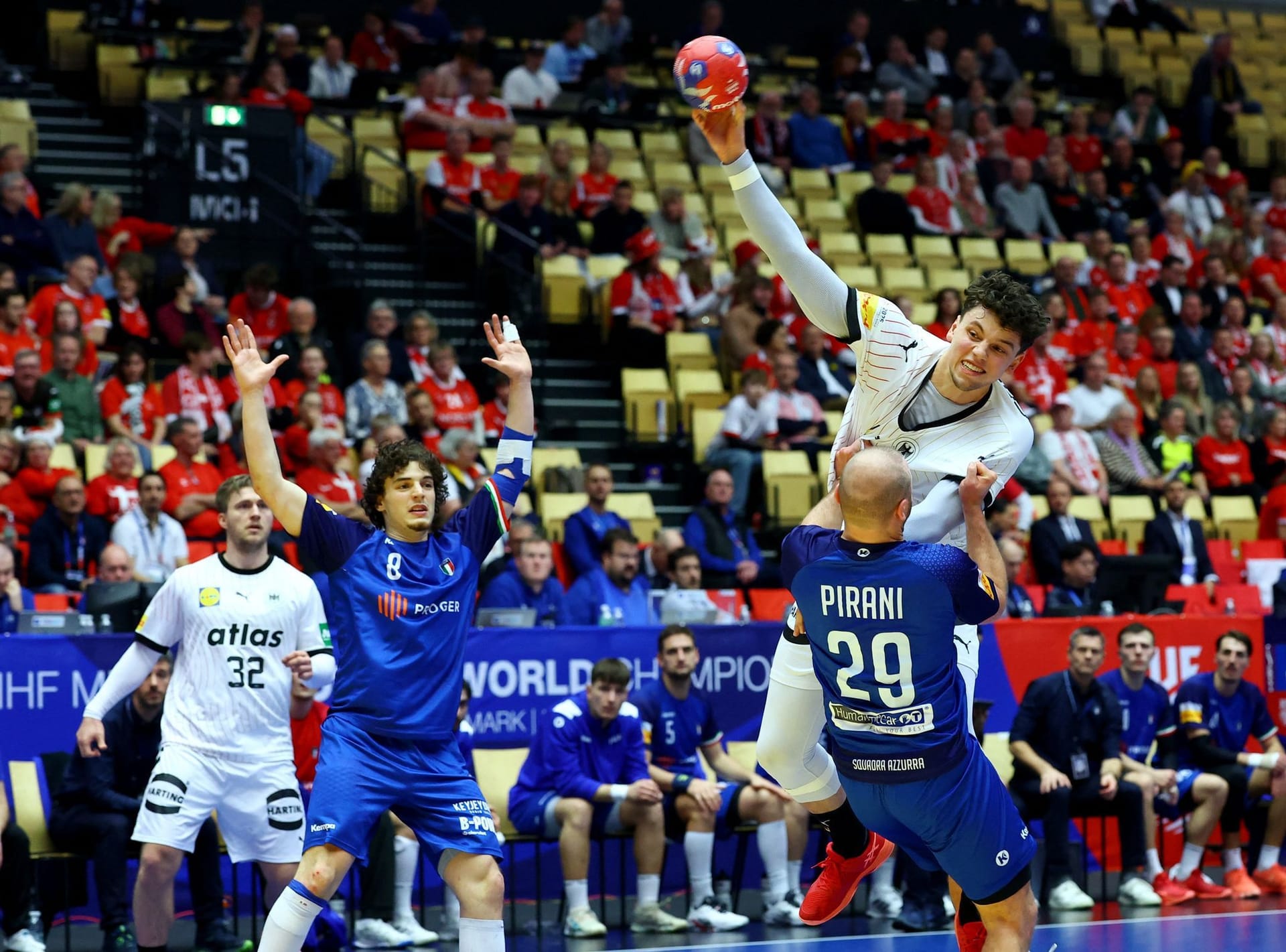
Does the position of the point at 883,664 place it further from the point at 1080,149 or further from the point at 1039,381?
the point at 1080,149

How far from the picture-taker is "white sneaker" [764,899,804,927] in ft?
31.8

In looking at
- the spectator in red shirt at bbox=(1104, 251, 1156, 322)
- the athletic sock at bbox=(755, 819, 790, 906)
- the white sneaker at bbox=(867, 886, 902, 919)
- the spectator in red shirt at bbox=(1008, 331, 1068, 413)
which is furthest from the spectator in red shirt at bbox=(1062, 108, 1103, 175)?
the athletic sock at bbox=(755, 819, 790, 906)

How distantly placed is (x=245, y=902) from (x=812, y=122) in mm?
12120

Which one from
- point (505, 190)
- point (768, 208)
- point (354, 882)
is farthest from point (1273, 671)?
point (505, 190)

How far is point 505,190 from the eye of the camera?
16.8m

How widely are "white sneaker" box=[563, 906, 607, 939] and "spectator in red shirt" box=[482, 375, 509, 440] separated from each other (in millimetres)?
5632

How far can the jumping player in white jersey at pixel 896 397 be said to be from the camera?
5.69m

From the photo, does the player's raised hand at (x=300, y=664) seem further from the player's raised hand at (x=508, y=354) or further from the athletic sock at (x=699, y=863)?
the athletic sock at (x=699, y=863)

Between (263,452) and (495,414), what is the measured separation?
853 centimetres

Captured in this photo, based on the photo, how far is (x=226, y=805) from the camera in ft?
26.1

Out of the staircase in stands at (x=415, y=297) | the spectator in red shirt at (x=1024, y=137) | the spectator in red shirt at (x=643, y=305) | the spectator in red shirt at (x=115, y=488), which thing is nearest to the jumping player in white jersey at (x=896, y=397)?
the spectator in red shirt at (x=115, y=488)

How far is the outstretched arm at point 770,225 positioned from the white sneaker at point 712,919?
465 centimetres

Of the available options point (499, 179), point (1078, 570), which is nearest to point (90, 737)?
point (1078, 570)

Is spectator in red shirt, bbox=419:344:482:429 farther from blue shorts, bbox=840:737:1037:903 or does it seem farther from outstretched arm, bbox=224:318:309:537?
blue shorts, bbox=840:737:1037:903
